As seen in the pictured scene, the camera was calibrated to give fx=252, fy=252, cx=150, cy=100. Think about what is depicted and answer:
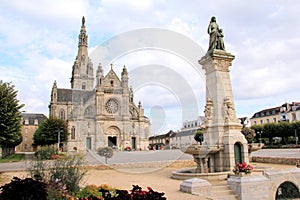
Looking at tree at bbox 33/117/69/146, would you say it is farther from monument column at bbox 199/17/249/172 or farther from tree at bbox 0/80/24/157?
monument column at bbox 199/17/249/172

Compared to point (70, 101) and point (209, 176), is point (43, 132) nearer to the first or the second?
point (70, 101)

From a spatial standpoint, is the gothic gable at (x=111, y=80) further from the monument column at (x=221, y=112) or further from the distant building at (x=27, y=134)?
the monument column at (x=221, y=112)

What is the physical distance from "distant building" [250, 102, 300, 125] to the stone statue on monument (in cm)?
5250

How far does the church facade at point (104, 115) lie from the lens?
176 feet

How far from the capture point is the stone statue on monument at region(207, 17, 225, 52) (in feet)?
44.8

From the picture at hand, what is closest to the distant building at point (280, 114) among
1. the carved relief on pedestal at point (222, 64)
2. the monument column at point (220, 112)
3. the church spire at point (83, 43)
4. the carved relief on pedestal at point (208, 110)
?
the church spire at point (83, 43)

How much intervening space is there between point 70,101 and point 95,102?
12237mm

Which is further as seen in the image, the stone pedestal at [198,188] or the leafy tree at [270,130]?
the leafy tree at [270,130]

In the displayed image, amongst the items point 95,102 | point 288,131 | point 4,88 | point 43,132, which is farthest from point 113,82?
point 4,88

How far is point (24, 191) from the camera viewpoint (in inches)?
178

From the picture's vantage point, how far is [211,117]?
1295 cm

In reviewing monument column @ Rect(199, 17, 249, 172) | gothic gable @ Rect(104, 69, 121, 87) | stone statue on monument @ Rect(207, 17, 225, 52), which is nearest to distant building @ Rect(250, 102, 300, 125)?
gothic gable @ Rect(104, 69, 121, 87)

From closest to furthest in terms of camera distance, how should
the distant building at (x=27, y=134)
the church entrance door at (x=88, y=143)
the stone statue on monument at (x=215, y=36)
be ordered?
the stone statue on monument at (x=215, y=36)
the church entrance door at (x=88, y=143)
the distant building at (x=27, y=134)

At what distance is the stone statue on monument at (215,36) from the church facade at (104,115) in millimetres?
42392
